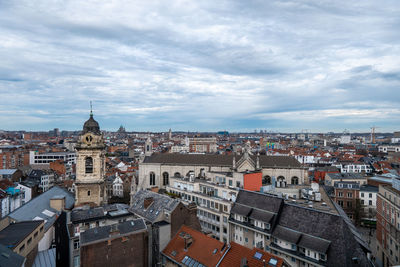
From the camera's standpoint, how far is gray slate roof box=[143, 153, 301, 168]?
204 feet

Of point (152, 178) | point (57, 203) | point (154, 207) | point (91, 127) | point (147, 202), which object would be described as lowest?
point (57, 203)

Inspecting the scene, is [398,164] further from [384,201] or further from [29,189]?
[29,189]

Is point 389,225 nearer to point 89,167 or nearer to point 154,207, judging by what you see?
point 154,207

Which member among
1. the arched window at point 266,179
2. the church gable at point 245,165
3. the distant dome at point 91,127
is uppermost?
the distant dome at point 91,127

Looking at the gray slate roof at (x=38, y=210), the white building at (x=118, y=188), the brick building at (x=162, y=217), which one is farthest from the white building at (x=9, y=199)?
the brick building at (x=162, y=217)

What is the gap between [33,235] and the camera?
33.2 meters

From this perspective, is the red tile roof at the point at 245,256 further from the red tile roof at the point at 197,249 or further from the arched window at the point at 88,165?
the arched window at the point at 88,165

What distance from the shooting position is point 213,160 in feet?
215

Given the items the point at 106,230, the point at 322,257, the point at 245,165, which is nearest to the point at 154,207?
the point at 106,230

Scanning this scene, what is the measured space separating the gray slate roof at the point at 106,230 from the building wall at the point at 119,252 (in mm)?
476

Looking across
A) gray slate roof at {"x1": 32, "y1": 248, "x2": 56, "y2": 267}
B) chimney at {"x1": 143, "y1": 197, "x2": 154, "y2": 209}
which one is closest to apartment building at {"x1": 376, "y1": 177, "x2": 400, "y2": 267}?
chimney at {"x1": 143, "y1": 197, "x2": 154, "y2": 209}

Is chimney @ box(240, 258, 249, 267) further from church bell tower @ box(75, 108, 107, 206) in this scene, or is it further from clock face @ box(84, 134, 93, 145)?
clock face @ box(84, 134, 93, 145)

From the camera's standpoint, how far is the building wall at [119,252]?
91.2ft

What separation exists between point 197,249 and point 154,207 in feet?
32.8
